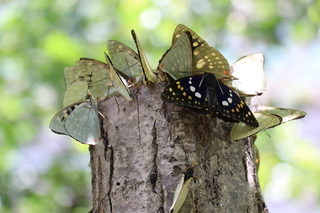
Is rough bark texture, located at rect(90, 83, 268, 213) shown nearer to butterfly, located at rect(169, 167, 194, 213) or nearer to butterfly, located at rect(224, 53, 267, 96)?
butterfly, located at rect(169, 167, 194, 213)

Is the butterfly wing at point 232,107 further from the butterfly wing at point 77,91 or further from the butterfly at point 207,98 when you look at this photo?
the butterfly wing at point 77,91

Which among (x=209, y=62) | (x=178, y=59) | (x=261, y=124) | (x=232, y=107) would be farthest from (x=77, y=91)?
(x=261, y=124)

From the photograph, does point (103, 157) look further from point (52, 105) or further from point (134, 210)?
point (52, 105)

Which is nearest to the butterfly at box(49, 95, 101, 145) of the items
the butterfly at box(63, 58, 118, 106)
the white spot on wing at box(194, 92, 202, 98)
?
the butterfly at box(63, 58, 118, 106)

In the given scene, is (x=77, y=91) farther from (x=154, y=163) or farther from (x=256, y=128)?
(x=256, y=128)

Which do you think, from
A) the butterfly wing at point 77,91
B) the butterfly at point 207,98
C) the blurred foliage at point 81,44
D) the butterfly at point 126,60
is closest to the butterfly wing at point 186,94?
the butterfly at point 207,98

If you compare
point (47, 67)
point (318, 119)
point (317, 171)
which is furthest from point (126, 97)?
point (318, 119)
